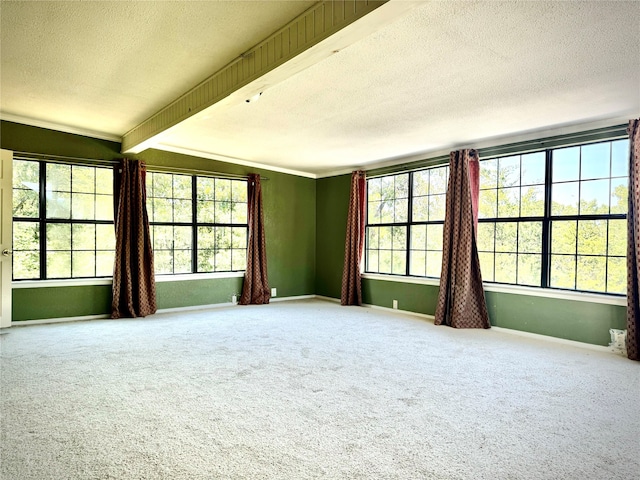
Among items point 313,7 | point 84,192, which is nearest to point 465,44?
point 313,7

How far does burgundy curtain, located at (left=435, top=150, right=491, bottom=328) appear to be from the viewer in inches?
202

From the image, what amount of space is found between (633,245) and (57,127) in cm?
680

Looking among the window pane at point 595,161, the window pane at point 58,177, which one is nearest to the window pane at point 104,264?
the window pane at point 58,177

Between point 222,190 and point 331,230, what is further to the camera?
point 331,230

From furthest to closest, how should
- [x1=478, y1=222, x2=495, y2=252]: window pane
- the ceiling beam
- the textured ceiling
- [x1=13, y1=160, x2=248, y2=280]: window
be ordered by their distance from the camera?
1. [x1=478, y1=222, x2=495, y2=252]: window pane
2. [x1=13, y1=160, x2=248, y2=280]: window
3. the textured ceiling
4. the ceiling beam

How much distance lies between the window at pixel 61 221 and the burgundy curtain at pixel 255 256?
6.83 ft

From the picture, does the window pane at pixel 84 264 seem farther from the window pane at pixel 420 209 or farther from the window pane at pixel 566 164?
the window pane at pixel 566 164

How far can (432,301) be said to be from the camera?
19.0 feet

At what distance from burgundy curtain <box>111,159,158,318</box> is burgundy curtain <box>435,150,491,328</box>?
417cm

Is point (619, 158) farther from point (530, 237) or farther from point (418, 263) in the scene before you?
point (418, 263)

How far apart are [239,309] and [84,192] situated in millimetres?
2770

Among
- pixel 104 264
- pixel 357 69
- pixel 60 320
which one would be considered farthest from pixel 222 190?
pixel 357 69

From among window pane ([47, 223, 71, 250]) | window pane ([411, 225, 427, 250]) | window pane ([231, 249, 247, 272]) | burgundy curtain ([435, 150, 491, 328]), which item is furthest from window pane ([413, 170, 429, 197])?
window pane ([47, 223, 71, 250])

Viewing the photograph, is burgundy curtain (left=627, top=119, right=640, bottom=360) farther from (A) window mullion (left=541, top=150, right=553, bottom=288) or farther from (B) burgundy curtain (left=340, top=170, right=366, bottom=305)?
(B) burgundy curtain (left=340, top=170, right=366, bottom=305)
